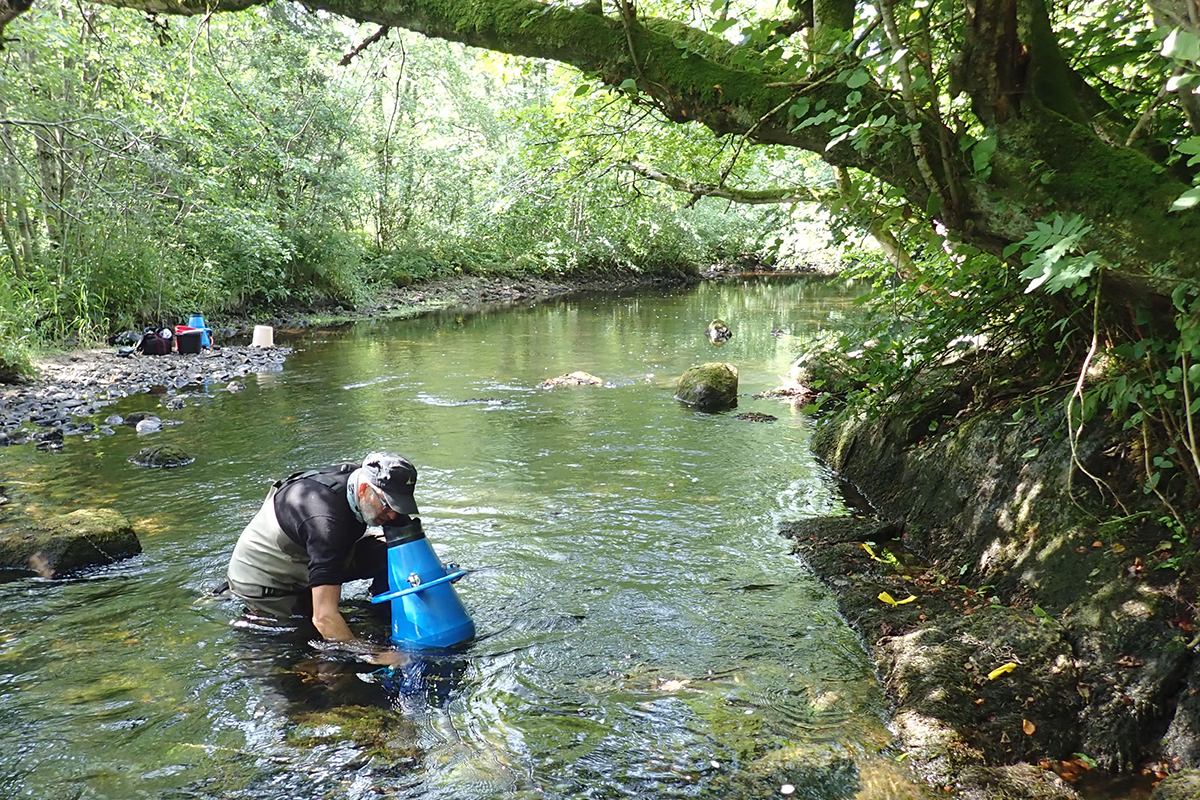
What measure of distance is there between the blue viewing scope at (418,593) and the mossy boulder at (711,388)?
7.46m

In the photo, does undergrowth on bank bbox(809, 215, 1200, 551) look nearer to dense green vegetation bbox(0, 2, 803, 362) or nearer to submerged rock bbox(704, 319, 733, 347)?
dense green vegetation bbox(0, 2, 803, 362)

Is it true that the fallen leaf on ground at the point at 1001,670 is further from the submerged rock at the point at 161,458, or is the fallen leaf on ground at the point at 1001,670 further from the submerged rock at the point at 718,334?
the submerged rock at the point at 718,334

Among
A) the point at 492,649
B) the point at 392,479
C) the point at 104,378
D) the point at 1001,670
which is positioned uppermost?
the point at 392,479

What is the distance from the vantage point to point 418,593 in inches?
182

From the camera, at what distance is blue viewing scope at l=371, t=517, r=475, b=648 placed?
15.1 feet

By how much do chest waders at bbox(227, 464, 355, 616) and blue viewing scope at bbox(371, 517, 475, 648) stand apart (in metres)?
0.71

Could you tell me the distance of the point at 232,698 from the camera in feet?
14.1

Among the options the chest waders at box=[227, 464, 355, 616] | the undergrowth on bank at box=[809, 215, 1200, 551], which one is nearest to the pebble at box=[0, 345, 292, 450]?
the chest waders at box=[227, 464, 355, 616]

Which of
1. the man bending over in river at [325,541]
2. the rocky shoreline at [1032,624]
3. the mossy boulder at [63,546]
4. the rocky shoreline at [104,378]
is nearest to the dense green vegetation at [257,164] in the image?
the rocky shoreline at [104,378]

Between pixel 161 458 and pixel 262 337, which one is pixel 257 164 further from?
pixel 161 458

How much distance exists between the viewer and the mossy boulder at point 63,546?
5.87 m

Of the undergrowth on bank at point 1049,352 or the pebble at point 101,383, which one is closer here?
the undergrowth on bank at point 1049,352

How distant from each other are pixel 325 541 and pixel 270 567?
831mm

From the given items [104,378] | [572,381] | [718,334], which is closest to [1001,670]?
[572,381]
